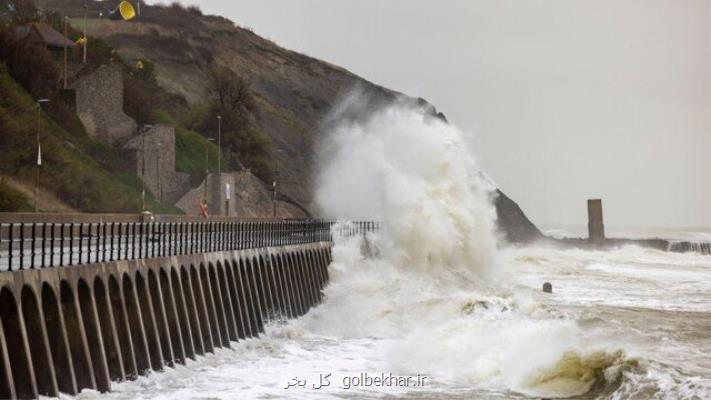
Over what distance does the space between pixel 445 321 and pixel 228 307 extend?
8.20m

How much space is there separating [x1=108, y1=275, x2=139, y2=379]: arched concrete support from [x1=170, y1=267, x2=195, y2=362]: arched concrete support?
2849 mm

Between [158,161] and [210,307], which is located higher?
[158,161]

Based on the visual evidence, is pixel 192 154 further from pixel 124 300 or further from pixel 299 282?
pixel 124 300

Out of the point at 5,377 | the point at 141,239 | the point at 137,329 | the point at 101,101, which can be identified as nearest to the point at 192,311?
the point at 141,239

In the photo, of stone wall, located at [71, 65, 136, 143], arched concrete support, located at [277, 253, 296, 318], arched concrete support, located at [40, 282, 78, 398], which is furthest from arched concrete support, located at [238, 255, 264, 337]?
stone wall, located at [71, 65, 136, 143]

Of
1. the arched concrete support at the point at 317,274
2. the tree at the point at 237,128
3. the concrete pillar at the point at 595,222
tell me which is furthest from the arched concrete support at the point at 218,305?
the concrete pillar at the point at 595,222

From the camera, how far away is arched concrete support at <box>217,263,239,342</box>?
30.1 m

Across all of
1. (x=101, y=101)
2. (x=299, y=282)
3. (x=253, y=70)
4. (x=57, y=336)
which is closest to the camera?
(x=57, y=336)

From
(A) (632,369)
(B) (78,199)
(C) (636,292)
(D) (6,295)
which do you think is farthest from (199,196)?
(D) (6,295)

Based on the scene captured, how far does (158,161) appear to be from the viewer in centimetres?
7694

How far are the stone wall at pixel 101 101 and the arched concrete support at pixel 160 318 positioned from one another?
53.1 metres

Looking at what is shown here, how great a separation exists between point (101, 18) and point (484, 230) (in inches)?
4030

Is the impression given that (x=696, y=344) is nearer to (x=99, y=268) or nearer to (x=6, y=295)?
(x=99, y=268)

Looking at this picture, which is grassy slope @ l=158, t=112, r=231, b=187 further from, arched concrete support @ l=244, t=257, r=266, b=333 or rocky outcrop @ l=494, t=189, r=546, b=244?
arched concrete support @ l=244, t=257, r=266, b=333
